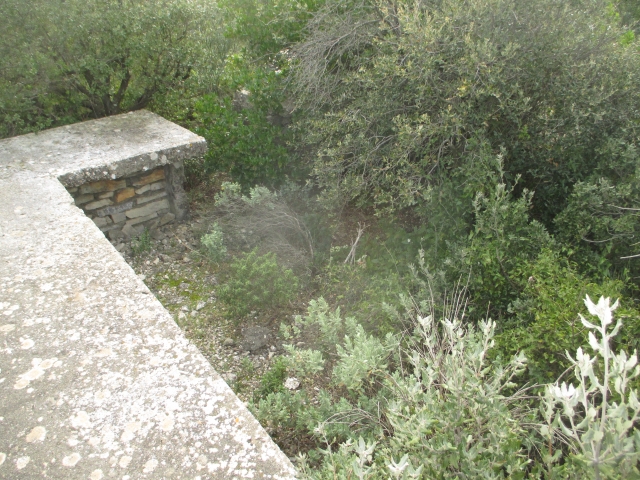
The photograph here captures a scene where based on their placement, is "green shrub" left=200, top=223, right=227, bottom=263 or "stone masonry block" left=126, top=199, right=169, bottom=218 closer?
"green shrub" left=200, top=223, right=227, bottom=263

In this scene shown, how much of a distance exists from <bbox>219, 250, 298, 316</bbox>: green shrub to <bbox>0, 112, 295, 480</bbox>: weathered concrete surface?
1.16m

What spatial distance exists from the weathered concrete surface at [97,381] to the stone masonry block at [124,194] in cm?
122

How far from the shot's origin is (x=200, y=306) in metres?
4.06

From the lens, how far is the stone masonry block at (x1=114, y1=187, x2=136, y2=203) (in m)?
4.57

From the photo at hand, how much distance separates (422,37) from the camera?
12.2ft

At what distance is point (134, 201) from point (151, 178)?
0.29 meters

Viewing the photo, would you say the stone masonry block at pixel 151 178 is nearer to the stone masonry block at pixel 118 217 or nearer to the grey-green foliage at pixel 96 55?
the stone masonry block at pixel 118 217

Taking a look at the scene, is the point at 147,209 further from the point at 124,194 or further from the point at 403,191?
the point at 403,191

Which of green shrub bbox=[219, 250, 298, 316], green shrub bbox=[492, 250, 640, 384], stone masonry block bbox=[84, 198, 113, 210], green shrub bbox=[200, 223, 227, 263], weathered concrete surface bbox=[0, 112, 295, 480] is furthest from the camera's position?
stone masonry block bbox=[84, 198, 113, 210]

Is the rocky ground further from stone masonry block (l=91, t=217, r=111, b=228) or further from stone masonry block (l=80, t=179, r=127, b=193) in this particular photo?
stone masonry block (l=80, t=179, r=127, b=193)

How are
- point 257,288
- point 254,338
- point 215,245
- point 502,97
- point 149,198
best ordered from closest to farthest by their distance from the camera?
point 502,97 < point 254,338 < point 257,288 < point 215,245 < point 149,198

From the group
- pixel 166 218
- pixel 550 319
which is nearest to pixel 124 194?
pixel 166 218

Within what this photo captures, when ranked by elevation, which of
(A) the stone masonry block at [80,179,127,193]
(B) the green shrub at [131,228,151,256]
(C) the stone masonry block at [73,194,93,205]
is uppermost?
(A) the stone masonry block at [80,179,127,193]

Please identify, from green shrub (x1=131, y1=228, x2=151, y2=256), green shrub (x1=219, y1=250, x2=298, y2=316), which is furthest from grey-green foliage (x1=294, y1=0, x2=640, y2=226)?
green shrub (x1=131, y1=228, x2=151, y2=256)
